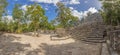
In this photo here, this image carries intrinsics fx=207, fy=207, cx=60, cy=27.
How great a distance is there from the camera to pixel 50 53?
9938 mm

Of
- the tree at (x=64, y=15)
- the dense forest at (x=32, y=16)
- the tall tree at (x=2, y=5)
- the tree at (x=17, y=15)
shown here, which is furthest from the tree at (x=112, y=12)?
the tall tree at (x=2, y=5)

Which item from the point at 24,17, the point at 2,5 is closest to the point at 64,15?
the point at 24,17

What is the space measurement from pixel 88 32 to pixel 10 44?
273 inches

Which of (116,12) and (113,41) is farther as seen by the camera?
(116,12)

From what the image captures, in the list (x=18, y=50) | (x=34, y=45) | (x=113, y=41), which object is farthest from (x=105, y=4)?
(x=113, y=41)

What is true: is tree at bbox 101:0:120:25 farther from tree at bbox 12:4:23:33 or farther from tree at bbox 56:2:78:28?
tree at bbox 12:4:23:33

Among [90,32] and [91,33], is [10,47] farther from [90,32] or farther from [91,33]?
[90,32]

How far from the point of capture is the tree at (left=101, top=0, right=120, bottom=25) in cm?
1658

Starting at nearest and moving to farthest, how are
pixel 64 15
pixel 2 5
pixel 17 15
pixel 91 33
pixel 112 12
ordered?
pixel 2 5 → pixel 91 33 → pixel 112 12 → pixel 17 15 → pixel 64 15

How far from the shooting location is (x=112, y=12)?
56.5ft

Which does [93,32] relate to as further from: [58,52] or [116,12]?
[58,52]

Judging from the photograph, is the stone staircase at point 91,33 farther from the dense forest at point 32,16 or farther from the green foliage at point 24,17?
the green foliage at point 24,17

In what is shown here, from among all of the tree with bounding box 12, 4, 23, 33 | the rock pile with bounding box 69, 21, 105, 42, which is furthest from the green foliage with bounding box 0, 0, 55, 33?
the rock pile with bounding box 69, 21, 105, 42

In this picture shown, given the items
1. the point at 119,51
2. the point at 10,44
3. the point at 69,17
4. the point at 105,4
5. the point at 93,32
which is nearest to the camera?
the point at 119,51
